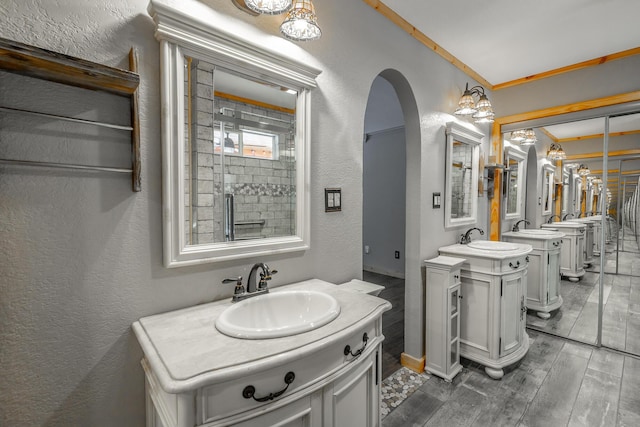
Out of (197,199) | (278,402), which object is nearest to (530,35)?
(197,199)

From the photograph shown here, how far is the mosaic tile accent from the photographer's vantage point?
1.85 metres

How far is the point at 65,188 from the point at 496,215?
3.57 m

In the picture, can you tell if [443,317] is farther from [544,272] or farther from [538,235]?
[538,235]

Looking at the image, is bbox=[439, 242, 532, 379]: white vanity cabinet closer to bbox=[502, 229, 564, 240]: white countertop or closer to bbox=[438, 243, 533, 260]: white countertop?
bbox=[438, 243, 533, 260]: white countertop

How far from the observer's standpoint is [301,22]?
47.3 inches

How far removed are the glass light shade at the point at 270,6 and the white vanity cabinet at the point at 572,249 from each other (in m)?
3.29

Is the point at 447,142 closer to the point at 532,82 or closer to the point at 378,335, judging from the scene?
the point at 532,82

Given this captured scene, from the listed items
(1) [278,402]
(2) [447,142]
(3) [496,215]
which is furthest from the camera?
(3) [496,215]

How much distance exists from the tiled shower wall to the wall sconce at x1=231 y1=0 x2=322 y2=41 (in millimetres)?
314

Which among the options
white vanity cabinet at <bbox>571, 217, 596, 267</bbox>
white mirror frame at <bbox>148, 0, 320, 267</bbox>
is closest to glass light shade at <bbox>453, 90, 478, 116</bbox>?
white vanity cabinet at <bbox>571, 217, 596, 267</bbox>

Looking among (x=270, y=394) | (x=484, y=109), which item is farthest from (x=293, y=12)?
(x=484, y=109)

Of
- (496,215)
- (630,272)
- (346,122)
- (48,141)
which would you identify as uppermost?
(346,122)

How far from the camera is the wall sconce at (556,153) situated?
9.37 feet

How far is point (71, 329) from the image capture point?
2.98 feet
